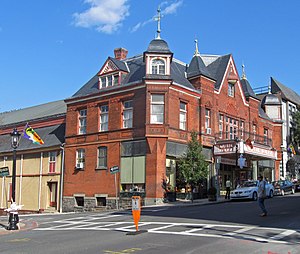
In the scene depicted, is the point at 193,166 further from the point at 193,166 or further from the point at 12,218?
the point at 12,218

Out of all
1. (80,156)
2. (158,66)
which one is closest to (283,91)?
(158,66)

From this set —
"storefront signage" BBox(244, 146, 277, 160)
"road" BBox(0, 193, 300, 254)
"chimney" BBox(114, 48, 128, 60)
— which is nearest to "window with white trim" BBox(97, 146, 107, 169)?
"chimney" BBox(114, 48, 128, 60)

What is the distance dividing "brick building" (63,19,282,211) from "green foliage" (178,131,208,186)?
171 centimetres

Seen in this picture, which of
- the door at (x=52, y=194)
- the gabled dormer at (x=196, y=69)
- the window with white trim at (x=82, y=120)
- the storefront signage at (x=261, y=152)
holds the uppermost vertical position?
the gabled dormer at (x=196, y=69)

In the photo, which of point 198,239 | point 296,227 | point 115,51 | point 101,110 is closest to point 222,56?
point 115,51

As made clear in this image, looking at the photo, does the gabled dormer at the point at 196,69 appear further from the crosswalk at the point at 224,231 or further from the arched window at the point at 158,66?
the crosswalk at the point at 224,231

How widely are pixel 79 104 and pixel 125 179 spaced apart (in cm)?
852

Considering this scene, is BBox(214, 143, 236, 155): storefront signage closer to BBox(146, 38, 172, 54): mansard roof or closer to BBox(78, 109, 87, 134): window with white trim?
BBox(146, 38, 172, 54): mansard roof

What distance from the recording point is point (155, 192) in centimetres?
2883

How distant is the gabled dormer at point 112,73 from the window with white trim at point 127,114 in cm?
235

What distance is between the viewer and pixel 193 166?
28547 mm

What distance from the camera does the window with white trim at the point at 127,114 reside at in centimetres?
3161

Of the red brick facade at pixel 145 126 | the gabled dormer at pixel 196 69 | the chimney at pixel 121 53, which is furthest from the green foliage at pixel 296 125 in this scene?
the chimney at pixel 121 53

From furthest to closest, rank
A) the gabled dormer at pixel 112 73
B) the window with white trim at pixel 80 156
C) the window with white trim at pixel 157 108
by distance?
the window with white trim at pixel 80 156, the gabled dormer at pixel 112 73, the window with white trim at pixel 157 108
